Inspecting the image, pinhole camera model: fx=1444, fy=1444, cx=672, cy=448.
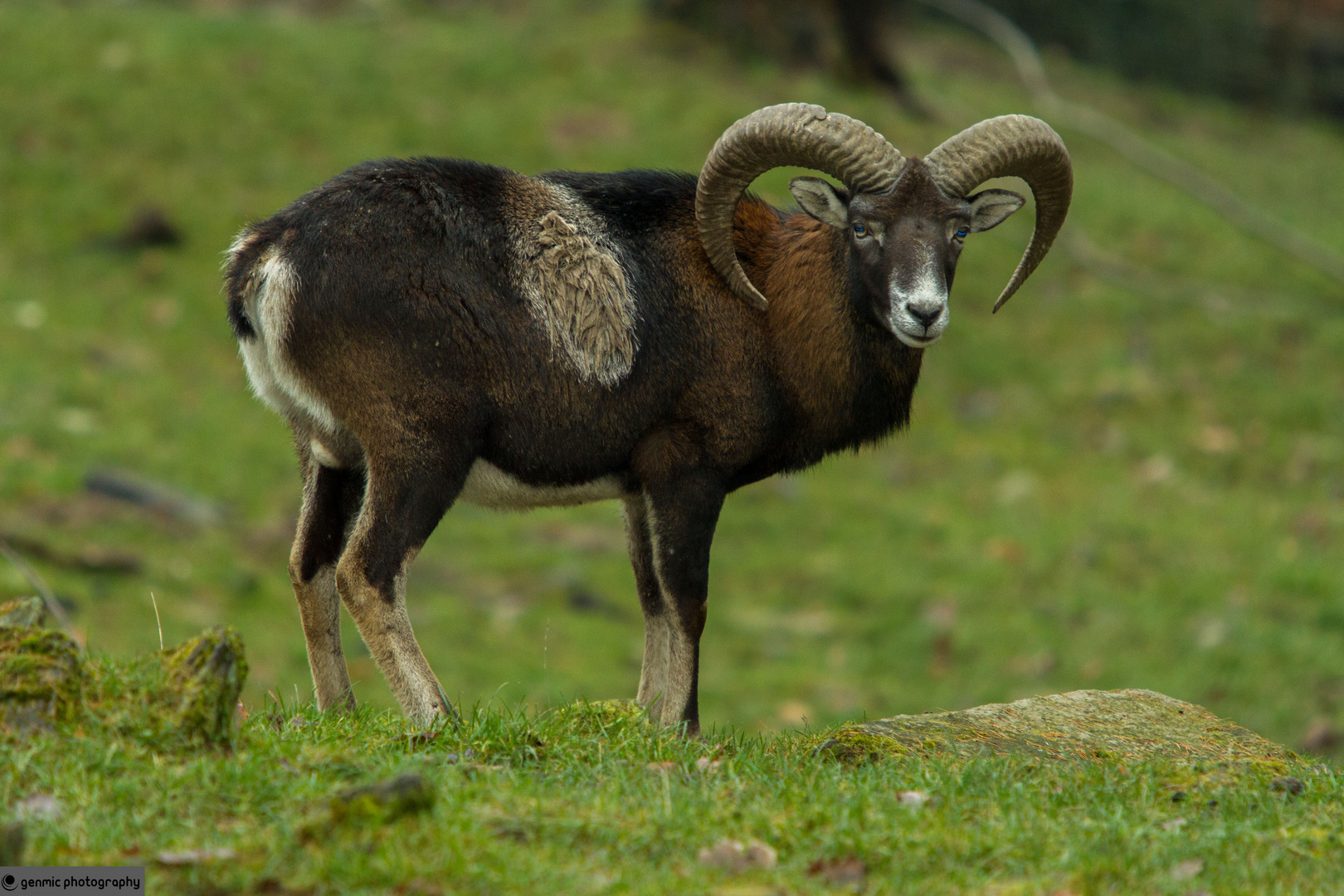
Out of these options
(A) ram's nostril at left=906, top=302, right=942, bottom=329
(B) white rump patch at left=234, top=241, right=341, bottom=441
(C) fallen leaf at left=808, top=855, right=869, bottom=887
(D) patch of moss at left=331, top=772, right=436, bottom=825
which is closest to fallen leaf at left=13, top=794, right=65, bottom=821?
(D) patch of moss at left=331, top=772, right=436, bottom=825

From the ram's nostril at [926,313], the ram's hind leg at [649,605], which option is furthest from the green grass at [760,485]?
the ram's nostril at [926,313]

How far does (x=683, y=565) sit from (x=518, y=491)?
3.08ft

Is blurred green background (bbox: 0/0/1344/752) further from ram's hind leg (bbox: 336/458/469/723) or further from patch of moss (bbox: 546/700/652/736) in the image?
ram's hind leg (bbox: 336/458/469/723)

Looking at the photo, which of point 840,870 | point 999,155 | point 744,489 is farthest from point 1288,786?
point 744,489

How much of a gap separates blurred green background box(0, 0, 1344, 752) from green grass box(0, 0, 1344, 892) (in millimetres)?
50

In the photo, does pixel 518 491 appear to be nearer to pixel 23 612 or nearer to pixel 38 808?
pixel 23 612

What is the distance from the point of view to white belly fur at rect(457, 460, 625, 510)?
23.7 ft

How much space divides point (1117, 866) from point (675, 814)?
1.55m

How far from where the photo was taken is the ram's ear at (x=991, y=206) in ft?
26.1

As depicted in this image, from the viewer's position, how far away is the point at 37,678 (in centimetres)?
548

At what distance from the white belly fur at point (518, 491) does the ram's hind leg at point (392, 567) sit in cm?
38

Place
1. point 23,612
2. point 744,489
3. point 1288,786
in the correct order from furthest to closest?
point 744,489, point 1288,786, point 23,612

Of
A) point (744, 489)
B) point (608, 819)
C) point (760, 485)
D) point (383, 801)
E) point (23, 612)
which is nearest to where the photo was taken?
point (383, 801)

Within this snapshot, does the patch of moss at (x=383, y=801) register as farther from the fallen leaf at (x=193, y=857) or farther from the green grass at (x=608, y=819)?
the fallen leaf at (x=193, y=857)
